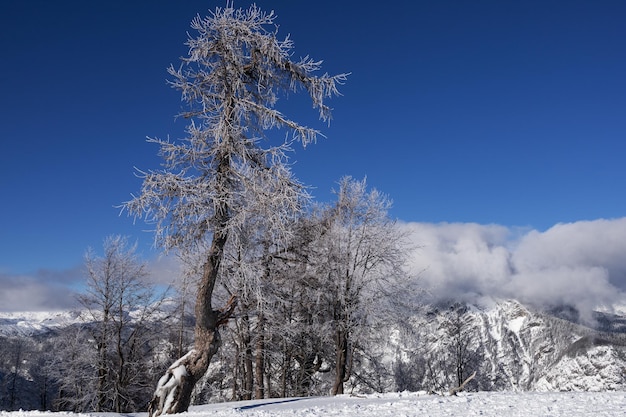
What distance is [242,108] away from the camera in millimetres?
13797

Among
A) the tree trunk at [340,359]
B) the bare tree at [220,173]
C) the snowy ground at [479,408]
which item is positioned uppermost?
the bare tree at [220,173]

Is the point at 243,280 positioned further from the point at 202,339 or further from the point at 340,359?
the point at 340,359

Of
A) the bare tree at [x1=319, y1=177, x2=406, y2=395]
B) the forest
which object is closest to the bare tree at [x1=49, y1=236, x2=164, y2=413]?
the forest

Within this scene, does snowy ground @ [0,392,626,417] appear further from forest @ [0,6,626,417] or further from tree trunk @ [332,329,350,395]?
tree trunk @ [332,329,350,395]

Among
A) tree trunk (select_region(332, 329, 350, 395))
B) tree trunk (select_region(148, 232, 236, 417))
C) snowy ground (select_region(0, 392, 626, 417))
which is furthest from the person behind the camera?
tree trunk (select_region(332, 329, 350, 395))

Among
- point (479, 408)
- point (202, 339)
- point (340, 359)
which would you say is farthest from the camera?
point (340, 359)

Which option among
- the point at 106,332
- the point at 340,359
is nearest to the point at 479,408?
the point at 340,359

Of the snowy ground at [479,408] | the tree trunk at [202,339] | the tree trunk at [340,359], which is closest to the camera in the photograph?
the snowy ground at [479,408]

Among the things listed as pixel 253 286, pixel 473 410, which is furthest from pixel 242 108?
pixel 473 410

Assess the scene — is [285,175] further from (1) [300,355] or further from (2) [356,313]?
(1) [300,355]

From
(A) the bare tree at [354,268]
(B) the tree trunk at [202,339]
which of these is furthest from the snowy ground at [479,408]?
(A) the bare tree at [354,268]

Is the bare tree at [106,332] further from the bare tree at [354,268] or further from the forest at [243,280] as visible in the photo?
the bare tree at [354,268]

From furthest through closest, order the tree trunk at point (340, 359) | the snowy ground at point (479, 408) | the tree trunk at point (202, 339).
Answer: the tree trunk at point (340, 359) < the tree trunk at point (202, 339) < the snowy ground at point (479, 408)

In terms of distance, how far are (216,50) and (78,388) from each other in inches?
853
